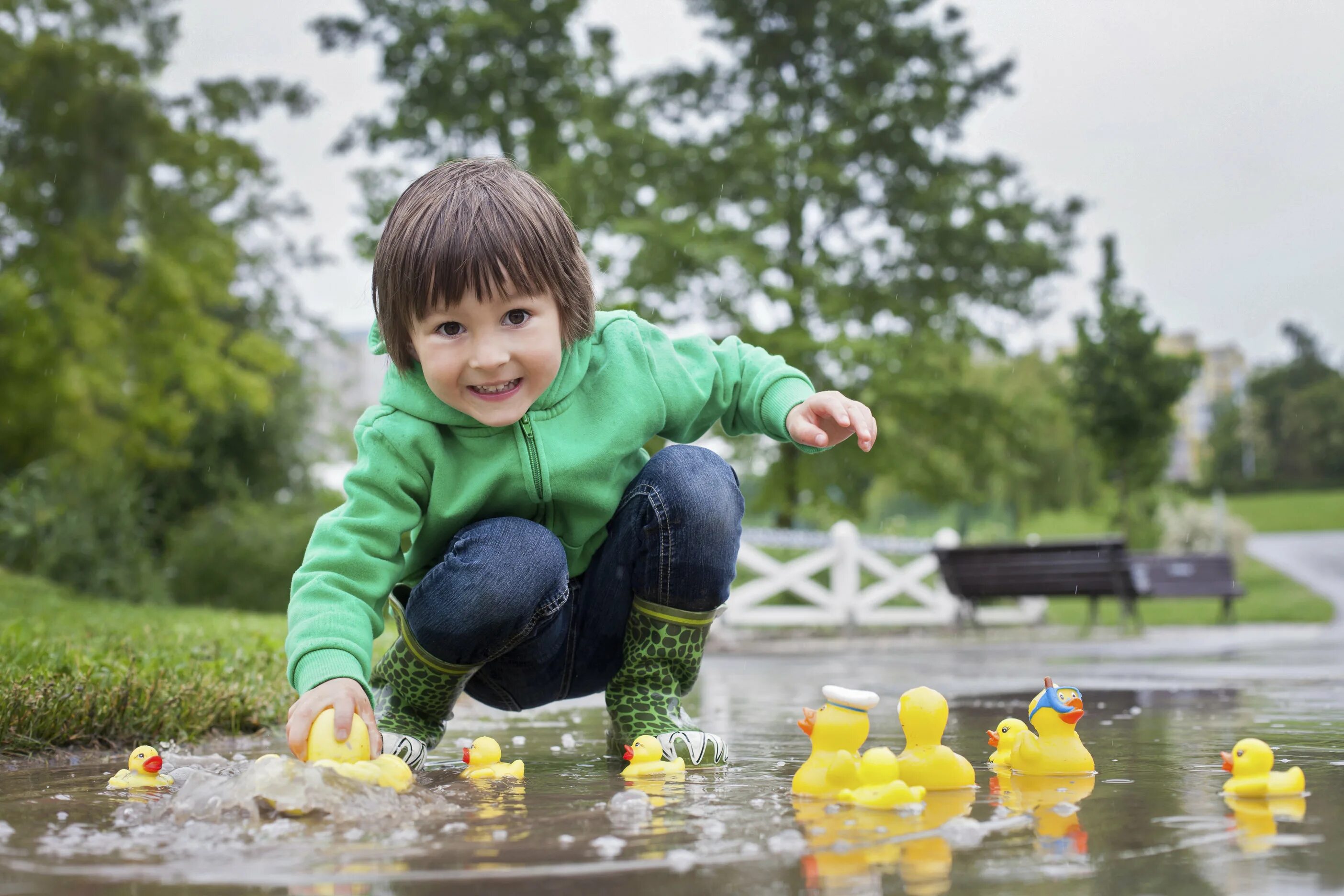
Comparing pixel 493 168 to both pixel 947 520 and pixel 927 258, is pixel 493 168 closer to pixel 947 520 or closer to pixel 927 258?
pixel 927 258

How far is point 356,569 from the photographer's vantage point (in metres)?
2.07

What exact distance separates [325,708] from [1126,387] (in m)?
12.8

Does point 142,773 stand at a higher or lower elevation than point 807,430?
lower

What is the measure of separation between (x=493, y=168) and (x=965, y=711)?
6.30 ft

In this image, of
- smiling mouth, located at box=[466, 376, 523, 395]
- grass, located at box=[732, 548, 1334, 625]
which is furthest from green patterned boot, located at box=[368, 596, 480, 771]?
grass, located at box=[732, 548, 1334, 625]

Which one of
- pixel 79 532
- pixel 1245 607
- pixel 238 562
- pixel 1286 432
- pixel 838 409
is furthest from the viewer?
pixel 1286 432

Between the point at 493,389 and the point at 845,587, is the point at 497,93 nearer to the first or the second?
the point at 845,587

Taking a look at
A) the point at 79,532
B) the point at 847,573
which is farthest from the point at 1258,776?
the point at 79,532

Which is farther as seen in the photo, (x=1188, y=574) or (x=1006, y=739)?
(x=1188, y=574)

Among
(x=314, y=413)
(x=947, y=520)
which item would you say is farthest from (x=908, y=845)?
(x=947, y=520)

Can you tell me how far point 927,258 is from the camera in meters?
14.8

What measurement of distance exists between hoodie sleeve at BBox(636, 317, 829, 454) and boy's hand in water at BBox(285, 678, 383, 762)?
856 mm

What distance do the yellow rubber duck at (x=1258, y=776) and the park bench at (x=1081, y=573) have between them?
7993mm

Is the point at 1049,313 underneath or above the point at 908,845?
above
